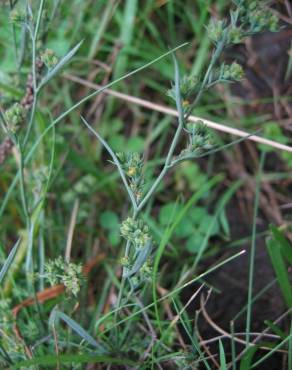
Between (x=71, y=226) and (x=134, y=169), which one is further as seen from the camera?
(x=71, y=226)

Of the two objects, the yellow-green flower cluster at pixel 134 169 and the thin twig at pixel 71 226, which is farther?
the thin twig at pixel 71 226

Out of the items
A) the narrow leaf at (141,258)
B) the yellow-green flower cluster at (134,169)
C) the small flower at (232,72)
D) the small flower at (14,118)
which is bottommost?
the narrow leaf at (141,258)

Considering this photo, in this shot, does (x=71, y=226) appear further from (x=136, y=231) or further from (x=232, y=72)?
(x=232, y=72)

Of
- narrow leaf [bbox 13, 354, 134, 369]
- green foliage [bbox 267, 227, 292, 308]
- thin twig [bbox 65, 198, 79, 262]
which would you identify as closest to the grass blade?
green foliage [bbox 267, 227, 292, 308]

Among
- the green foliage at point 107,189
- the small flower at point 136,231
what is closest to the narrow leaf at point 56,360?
the green foliage at point 107,189

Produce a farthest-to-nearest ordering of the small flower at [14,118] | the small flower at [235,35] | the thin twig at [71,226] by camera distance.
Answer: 1. the thin twig at [71,226]
2. the small flower at [14,118]
3. the small flower at [235,35]

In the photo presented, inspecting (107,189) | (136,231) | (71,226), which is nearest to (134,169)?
(136,231)

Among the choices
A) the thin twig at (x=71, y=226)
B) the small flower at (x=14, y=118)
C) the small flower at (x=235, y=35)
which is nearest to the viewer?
the small flower at (x=235, y=35)

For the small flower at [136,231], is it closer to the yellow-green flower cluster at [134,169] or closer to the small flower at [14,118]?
the yellow-green flower cluster at [134,169]

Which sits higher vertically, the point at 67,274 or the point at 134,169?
the point at 134,169

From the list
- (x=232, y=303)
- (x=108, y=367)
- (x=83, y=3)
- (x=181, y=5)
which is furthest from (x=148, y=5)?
(x=108, y=367)

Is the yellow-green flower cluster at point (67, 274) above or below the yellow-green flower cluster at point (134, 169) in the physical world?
below
